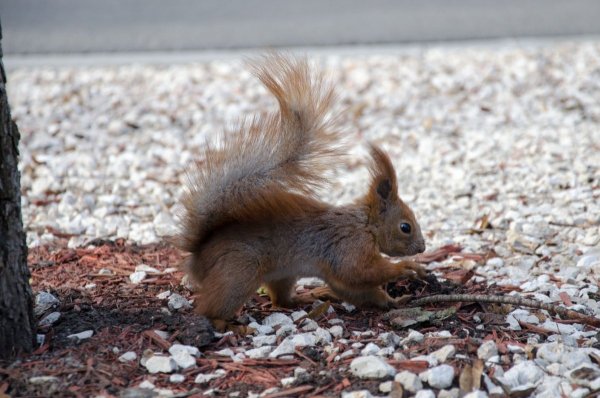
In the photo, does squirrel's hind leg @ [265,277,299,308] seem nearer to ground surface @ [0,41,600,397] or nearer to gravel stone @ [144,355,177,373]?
ground surface @ [0,41,600,397]

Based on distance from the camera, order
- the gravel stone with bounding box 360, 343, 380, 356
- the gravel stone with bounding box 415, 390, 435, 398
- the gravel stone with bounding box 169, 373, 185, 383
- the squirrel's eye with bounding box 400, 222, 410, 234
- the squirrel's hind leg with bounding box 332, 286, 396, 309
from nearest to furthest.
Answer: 1. the gravel stone with bounding box 415, 390, 435, 398
2. the gravel stone with bounding box 169, 373, 185, 383
3. the gravel stone with bounding box 360, 343, 380, 356
4. the squirrel's hind leg with bounding box 332, 286, 396, 309
5. the squirrel's eye with bounding box 400, 222, 410, 234

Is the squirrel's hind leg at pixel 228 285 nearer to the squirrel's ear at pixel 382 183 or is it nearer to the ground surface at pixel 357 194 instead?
the ground surface at pixel 357 194

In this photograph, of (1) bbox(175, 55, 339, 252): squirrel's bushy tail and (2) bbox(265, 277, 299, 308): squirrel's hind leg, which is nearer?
(1) bbox(175, 55, 339, 252): squirrel's bushy tail

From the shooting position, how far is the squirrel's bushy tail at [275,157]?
2533mm

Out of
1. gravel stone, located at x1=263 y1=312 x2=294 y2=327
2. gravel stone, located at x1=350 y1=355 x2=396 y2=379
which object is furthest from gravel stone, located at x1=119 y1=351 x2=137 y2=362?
gravel stone, located at x1=350 y1=355 x2=396 y2=379

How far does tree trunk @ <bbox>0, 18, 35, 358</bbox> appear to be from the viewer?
2164 mm

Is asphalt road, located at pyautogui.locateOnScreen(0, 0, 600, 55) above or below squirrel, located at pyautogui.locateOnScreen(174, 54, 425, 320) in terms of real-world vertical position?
above

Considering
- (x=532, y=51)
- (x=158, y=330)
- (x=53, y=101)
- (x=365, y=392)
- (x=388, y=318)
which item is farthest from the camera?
(x=532, y=51)

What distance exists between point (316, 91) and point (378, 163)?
379 millimetres

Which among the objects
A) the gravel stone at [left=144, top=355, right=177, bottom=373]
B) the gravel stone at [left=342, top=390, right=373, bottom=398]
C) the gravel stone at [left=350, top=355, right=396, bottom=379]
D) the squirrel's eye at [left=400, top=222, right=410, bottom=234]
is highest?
the squirrel's eye at [left=400, top=222, right=410, bottom=234]

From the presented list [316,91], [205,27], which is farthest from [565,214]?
[205,27]

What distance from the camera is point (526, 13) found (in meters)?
6.92

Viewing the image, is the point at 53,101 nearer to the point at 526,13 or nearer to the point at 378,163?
the point at 378,163

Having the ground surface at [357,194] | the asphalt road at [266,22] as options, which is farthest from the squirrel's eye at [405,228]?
the asphalt road at [266,22]
